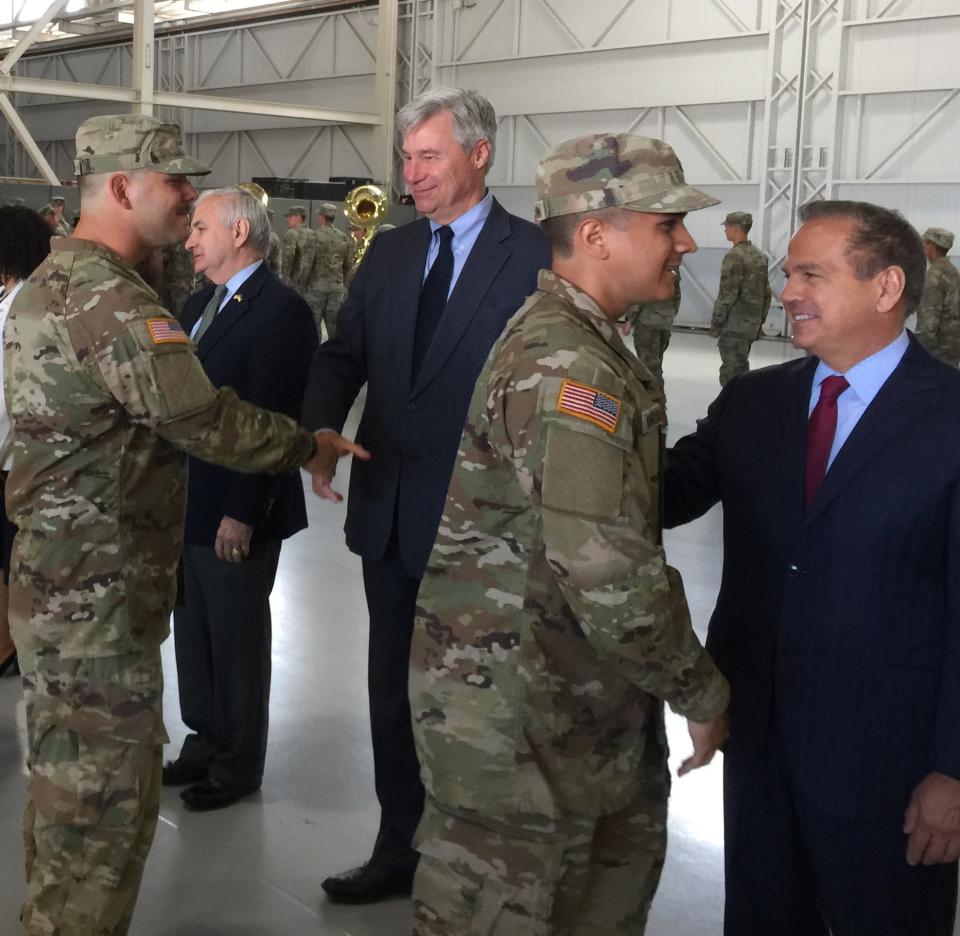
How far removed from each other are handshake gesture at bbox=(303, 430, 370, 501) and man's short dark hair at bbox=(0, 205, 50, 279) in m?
1.33

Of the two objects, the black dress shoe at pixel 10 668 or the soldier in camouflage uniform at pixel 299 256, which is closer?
the black dress shoe at pixel 10 668

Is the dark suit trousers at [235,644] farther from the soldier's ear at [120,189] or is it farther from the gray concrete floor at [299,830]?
the soldier's ear at [120,189]

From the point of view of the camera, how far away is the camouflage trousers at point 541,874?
1.91 m

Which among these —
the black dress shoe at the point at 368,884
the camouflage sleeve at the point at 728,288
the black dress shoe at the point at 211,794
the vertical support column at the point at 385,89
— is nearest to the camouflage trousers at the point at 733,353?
the camouflage sleeve at the point at 728,288

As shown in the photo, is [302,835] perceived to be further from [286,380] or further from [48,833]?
[286,380]

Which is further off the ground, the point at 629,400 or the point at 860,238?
the point at 860,238

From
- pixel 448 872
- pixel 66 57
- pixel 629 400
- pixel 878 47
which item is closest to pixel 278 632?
pixel 448 872

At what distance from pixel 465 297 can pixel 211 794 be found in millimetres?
1657

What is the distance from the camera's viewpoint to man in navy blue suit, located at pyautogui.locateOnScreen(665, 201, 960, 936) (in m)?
1.96

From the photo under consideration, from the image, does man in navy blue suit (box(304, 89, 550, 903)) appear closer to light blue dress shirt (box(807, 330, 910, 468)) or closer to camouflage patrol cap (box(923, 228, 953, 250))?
light blue dress shirt (box(807, 330, 910, 468))

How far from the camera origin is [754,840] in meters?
2.15

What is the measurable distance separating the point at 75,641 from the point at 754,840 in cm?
133

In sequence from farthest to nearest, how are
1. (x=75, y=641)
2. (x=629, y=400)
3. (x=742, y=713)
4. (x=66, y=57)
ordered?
(x=66, y=57) < (x=75, y=641) < (x=742, y=713) < (x=629, y=400)

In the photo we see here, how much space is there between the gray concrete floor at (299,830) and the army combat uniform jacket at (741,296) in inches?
305
